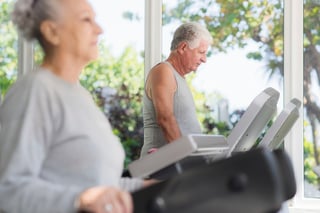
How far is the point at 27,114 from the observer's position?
1.52 meters

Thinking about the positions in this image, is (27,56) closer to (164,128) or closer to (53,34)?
(164,128)

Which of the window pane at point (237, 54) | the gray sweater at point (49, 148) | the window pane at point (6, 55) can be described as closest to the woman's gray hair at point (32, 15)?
the gray sweater at point (49, 148)

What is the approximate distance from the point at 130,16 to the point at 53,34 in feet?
10.6

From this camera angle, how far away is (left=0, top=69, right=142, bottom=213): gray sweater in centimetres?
149

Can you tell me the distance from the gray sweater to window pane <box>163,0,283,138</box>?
305cm

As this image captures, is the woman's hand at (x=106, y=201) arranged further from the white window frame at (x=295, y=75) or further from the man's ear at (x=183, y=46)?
the white window frame at (x=295, y=75)

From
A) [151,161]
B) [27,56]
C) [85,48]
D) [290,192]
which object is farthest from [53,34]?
[27,56]

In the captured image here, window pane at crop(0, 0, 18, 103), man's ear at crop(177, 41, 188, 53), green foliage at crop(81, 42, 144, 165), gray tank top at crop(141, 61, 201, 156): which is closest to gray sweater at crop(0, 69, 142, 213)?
gray tank top at crop(141, 61, 201, 156)

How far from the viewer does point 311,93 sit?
4527 millimetres

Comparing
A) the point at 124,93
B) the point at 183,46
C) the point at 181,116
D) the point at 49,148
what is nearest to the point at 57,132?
the point at 49,148

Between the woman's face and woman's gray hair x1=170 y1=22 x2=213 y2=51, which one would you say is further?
woman's gray hair x1=170 y1=22 x2=213 y2=51

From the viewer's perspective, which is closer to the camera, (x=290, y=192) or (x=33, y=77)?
(x=33, y=77)

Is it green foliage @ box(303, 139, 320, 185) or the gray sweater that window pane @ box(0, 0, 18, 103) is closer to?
green foliage @ box(303, 139, 320, 185)

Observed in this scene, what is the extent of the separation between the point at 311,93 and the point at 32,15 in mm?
3183
